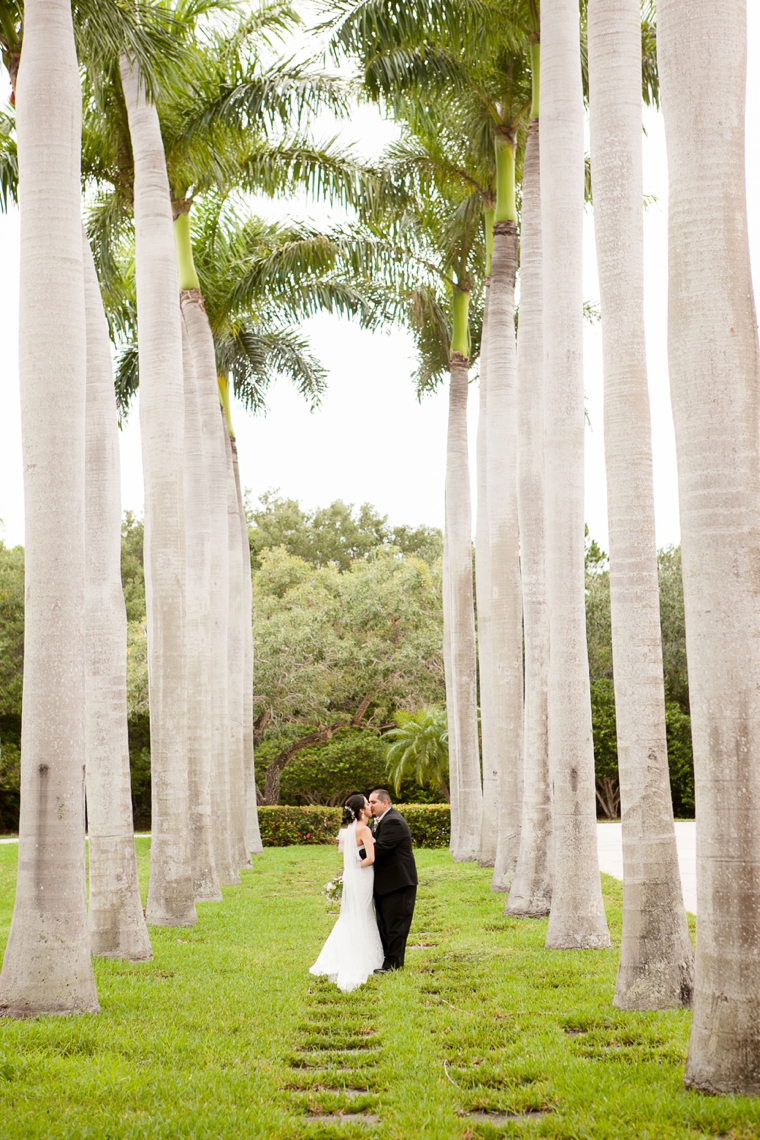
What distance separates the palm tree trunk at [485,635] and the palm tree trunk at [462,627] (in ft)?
7.37

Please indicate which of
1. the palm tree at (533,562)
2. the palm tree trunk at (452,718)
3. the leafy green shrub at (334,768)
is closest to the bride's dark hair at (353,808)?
the palm tree at (533,562)

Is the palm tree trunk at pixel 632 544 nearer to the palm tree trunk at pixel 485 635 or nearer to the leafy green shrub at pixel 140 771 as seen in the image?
the palm tree trunk at pixel 485 635

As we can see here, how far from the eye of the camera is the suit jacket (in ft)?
30.5

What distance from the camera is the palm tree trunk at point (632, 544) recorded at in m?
6.98

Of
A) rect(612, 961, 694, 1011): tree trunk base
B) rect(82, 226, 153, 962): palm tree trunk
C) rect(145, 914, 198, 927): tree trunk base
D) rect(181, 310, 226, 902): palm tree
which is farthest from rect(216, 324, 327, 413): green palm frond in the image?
rect(612, 961, 694, 1011): tree trunk base

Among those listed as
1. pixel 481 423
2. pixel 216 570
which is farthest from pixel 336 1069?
pixel 481 423

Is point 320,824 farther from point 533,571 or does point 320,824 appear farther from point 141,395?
point 141,395

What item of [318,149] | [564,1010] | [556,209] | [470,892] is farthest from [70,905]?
[318,149]

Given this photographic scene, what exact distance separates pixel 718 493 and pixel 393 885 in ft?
17.8

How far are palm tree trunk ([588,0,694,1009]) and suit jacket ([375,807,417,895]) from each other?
2607 millimetres

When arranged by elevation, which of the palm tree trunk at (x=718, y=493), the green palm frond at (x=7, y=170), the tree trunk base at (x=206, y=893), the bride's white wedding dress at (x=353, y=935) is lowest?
the tree trunk base at (x=206, y=893)

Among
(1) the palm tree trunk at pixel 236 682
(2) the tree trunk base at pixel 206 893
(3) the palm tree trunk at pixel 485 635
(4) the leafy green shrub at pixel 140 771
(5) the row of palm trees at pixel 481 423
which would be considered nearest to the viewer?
(5) the row of palm trees at pixel 481 423

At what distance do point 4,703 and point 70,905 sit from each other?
92.1ft

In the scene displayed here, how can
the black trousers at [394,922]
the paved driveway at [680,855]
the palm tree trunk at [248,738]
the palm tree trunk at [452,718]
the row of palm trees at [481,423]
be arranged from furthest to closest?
the palm tree trunk at [248,738] → the palm tree trunk at [452,718] → the paved driveway at [680,855] → the black trousers at [394,922] → the row of palm trees at [481,423]
